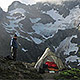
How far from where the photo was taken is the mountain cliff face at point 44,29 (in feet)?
250

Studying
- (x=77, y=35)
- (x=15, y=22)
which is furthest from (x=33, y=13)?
(x=77, y=35)

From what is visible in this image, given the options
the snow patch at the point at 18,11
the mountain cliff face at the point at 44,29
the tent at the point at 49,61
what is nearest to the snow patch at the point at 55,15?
the mountain cliff face at the point at 44,29

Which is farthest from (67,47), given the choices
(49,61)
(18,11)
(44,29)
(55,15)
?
(49,61)

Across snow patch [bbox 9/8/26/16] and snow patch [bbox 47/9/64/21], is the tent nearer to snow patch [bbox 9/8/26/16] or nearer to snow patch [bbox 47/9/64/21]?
snow patch [bbox 9/8/26/16]

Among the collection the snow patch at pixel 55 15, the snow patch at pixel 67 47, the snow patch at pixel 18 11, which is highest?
the snow patch at pixel 18 11

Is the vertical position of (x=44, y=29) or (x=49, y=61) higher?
(x=44, y=29)

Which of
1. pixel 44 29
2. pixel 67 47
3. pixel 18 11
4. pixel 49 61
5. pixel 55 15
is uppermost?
pixel 18 11

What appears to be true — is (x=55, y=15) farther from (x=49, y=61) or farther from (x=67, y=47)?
(x=49, y=61)

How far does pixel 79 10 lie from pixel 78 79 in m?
115

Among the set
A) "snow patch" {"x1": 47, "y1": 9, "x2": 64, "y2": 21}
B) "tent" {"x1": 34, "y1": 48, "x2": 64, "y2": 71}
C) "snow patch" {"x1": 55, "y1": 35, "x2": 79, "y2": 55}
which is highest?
"snow patch" {"x1": 47, "y1": 9, "x2": 64, "y2": 21}

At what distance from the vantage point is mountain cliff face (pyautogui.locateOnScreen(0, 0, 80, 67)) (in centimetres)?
7619

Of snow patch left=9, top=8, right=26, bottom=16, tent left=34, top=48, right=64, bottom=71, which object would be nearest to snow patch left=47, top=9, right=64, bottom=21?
snow patch left=9, top=8, right=26, bottom=16

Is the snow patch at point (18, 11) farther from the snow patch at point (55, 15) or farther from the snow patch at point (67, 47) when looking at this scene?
the snow patch at point (67, 47)

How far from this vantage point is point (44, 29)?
110 metres
